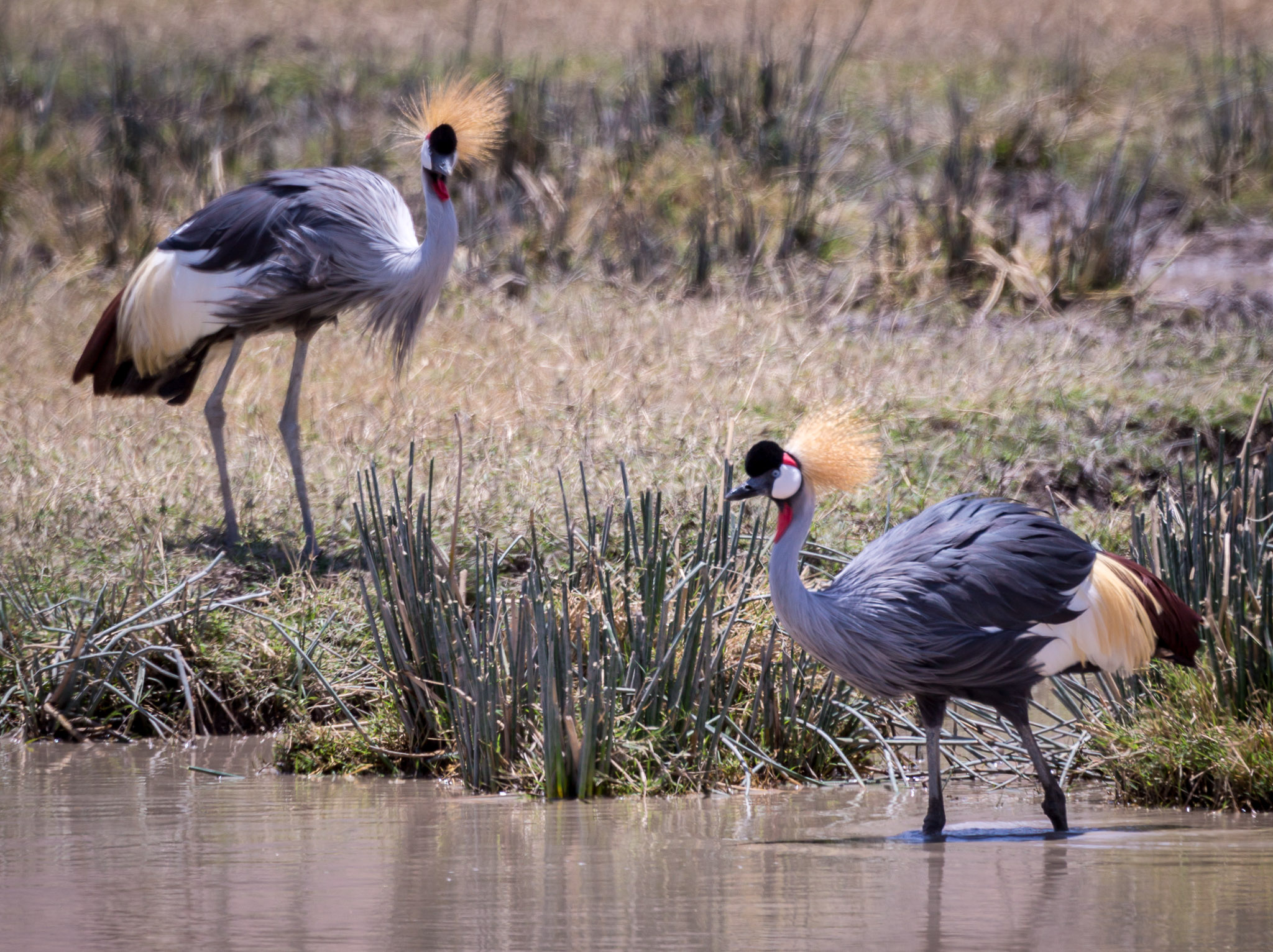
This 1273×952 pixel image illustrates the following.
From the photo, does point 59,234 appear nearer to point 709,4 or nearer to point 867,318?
point 867,318

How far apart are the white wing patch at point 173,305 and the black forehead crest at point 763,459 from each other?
149 inches

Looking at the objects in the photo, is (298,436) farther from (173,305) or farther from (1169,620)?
(1169,620)

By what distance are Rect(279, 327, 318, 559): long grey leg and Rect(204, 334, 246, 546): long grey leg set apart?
268mm

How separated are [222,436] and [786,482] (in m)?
3.80

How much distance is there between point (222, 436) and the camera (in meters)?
8.12

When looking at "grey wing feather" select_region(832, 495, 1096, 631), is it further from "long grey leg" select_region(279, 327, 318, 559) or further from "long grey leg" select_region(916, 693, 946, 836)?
"long grey leg" select_region(279, 327, 318, 559)

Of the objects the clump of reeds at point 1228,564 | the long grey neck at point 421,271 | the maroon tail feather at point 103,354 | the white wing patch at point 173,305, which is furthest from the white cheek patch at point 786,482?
the maroon tail feather at point 103,354

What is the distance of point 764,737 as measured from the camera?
575 centimetres

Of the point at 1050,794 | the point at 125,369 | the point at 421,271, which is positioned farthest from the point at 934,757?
the point at 125,369

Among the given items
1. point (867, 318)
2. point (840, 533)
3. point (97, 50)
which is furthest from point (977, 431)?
point (97, 50)

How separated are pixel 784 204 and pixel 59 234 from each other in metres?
4.82

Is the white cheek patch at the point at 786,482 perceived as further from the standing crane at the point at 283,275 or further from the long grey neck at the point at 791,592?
the standing crane at the point at 283,275

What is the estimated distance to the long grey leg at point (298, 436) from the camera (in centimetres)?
760

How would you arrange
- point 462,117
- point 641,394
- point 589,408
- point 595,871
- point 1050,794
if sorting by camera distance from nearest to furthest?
point 595,871 → point 1050,794 → point 462,117 → point 589,408 → point 641,394
